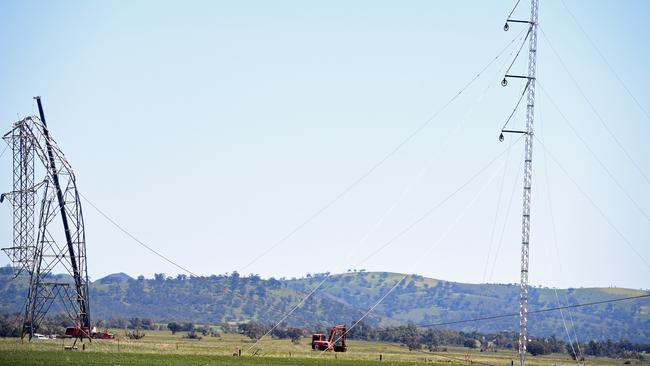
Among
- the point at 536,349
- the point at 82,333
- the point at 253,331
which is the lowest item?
the point at 536,349

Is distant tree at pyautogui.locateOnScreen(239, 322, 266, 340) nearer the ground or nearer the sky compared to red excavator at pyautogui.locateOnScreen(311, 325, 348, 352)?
nearer the sky

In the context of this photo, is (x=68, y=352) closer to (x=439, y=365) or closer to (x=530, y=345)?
(x=439, y=365)

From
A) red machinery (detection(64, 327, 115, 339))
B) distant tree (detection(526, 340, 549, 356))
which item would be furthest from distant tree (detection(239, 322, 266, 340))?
red machinery (detection(64, 327, 115, 339))

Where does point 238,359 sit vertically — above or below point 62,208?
below

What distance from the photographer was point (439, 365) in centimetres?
8356

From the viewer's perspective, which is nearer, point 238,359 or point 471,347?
point 238,359

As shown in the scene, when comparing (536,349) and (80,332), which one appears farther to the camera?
(536,349)

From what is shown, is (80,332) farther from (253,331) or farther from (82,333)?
(253,331)

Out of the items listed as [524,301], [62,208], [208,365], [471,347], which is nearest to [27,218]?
[62,208]

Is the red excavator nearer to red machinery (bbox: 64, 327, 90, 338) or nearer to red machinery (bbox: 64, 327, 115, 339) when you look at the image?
red machinery (bbox: 64, 327, 115, 339)

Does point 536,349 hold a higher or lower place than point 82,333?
lower

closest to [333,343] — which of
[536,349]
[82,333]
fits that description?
[82,333]

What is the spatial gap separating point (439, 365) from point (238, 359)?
55.5ft

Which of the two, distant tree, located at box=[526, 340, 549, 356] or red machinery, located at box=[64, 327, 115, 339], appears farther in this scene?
distant tree, located at box=[526, 340, 549, 356]
